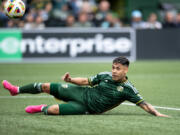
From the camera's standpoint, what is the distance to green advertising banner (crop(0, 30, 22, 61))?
68.1ft

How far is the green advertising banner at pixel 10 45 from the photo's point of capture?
817 inches

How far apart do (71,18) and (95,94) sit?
1430 cm

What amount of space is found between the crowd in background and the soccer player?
13699 millimetres

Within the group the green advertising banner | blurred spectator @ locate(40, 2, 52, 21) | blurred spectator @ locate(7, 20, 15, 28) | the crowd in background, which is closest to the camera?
the green advertising banner

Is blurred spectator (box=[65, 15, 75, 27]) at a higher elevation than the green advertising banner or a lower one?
higher

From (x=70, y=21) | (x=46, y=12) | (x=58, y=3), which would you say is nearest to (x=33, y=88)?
(x=70, y=21)

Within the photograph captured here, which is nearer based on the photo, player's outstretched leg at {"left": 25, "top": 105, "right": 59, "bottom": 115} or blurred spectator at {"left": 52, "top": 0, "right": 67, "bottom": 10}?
player's outstretched leg at {"left": 25, "top": 105, "right": 59, "bottom": 115}

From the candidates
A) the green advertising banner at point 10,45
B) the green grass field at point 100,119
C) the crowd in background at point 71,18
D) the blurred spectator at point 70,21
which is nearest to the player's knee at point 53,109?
the green grass field at point 100,119

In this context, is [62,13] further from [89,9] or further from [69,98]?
[69,98]

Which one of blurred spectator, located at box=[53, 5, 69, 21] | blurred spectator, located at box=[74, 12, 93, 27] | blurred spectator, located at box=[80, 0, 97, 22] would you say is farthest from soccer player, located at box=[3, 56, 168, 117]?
blurred spectator, located at box=[53, 5, 69, 21]

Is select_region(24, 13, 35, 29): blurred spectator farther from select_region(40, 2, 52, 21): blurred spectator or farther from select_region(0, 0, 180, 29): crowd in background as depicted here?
select_region(40, 2, 52, 21): blurred spectator

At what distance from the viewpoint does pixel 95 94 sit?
8062mm

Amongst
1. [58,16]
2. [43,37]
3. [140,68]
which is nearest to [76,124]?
[140,68]

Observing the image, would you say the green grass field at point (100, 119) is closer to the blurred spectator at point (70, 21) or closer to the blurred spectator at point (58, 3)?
the blurred spectator at point (70, 21)
